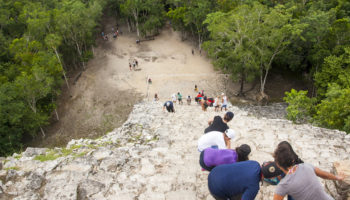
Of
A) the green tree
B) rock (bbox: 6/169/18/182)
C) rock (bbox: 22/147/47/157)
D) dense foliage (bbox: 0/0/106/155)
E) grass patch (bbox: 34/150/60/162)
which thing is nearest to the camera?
rock (bbox: 6/169/18/182)

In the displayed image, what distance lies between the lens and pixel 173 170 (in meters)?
7.36

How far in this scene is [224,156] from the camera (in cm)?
516

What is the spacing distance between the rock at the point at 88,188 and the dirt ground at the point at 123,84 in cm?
1436

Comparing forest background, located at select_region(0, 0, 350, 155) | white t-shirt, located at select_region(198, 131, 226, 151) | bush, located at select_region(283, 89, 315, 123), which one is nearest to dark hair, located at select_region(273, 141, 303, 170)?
white t-shirt, located at select_region(198, 131, 226, 151)

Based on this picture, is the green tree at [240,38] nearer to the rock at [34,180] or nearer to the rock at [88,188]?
the rock at [88,188]

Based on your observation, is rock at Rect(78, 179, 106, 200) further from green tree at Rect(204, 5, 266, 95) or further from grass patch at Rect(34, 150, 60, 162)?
green tree at Rect(204, 5, 266, 95)

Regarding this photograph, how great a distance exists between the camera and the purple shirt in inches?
202

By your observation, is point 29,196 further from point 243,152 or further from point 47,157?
point 243,152

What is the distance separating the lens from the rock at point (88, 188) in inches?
257

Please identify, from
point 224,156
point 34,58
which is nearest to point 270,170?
point 224,156

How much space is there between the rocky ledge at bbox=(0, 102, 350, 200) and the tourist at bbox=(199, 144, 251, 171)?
1385 mm

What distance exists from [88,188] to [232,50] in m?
19.4

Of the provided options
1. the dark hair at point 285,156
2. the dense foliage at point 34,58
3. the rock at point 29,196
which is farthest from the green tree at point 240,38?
the rock at point 29,196

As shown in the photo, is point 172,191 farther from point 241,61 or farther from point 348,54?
point 348,54
